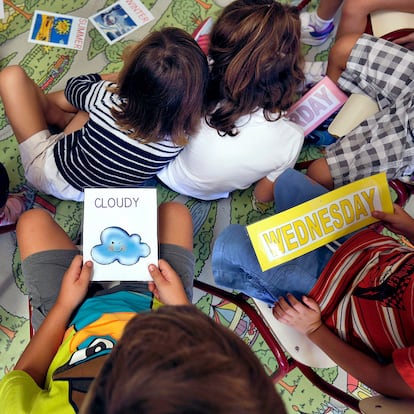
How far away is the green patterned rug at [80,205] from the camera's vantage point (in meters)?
1.30

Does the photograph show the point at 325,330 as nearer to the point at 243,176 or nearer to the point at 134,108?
the point at 243,176

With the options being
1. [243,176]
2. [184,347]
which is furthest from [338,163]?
[184,347]

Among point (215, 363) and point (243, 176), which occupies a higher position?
point (215, 363)

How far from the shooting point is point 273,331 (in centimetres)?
101

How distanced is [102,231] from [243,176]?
410 millimetres

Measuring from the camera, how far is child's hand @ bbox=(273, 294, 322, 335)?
942 millimetres

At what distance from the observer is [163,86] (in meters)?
0.96

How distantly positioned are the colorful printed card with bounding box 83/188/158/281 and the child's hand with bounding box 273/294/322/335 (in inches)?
11.4

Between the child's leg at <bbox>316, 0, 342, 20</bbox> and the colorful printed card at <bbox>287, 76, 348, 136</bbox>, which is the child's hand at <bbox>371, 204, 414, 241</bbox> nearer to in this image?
the colorful printed card at <bbox>287, 76, 348, 136</bbox>

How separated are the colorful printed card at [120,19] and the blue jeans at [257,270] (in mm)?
908

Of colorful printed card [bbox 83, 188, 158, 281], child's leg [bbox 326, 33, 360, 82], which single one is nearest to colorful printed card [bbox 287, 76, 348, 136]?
child's leg [bbox 326, 33, 360, 82]

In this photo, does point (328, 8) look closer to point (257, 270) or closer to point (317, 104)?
point (317, 104)

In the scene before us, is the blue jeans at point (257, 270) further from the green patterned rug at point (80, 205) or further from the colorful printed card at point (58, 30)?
the colorful printed card at point (58, 30)

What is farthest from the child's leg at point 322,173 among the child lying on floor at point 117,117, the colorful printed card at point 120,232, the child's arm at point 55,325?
the child's arm at point 55,325
